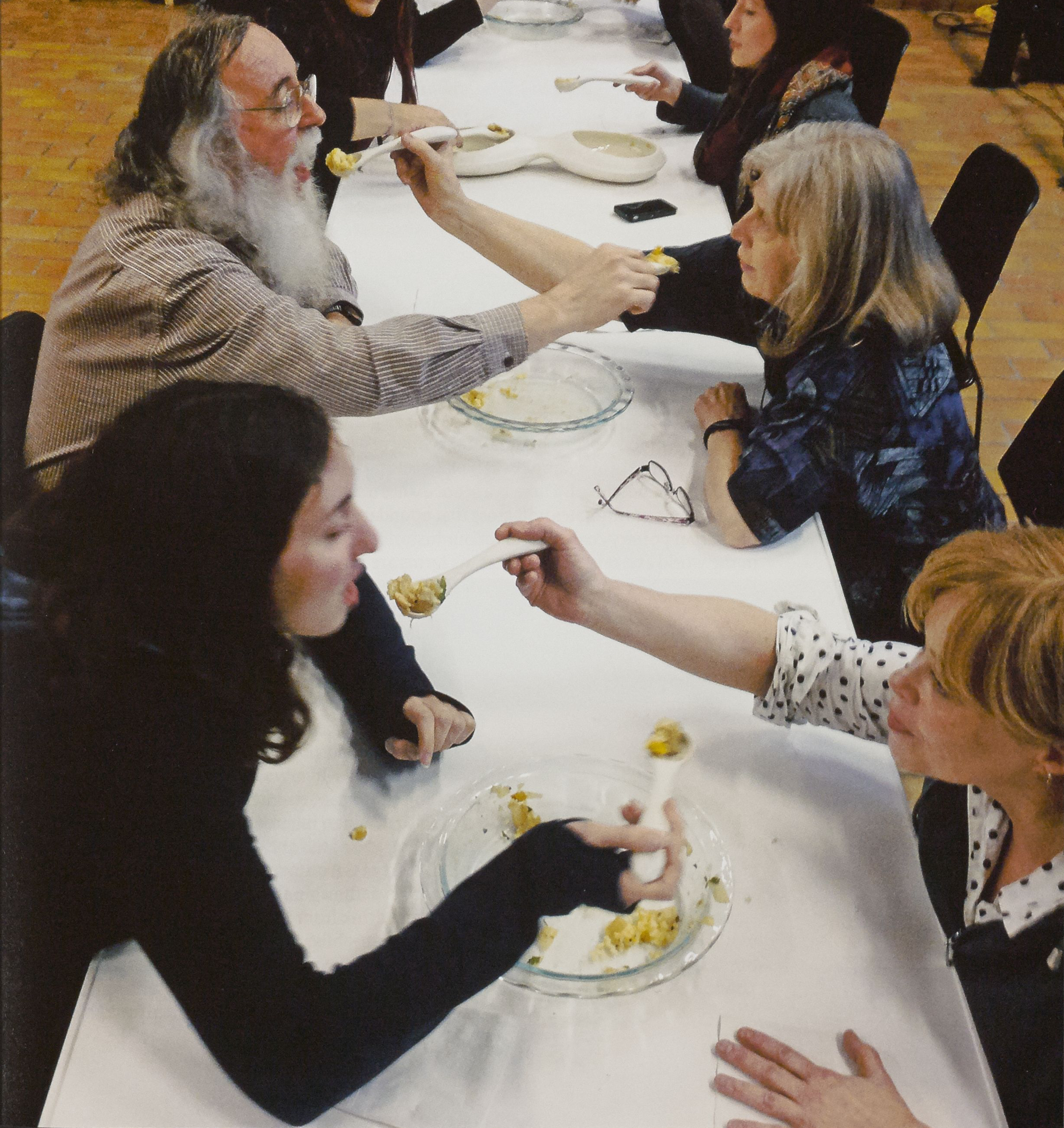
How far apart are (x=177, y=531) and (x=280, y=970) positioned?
33 centimetres

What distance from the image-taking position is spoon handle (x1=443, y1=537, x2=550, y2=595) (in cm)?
98

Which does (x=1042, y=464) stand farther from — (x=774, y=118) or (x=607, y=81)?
(x=607, y=81)

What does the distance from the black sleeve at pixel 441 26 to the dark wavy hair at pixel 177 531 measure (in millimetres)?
1947

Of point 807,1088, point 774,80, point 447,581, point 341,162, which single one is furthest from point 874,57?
point 807,1088

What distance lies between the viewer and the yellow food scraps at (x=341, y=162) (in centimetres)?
143

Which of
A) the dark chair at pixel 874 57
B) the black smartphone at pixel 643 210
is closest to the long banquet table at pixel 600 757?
the black smartphone at pixel 643 210

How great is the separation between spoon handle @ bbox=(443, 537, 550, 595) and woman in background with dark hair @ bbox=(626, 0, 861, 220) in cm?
80

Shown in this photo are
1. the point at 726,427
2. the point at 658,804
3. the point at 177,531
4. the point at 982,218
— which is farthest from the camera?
the point at 982,218

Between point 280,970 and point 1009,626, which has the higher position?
point 1009,626

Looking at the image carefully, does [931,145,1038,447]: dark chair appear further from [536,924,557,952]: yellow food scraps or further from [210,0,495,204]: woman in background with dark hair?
[536,924,557,952]: yellow food scraps

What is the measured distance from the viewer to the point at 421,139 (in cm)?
146

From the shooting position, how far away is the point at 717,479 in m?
1.20

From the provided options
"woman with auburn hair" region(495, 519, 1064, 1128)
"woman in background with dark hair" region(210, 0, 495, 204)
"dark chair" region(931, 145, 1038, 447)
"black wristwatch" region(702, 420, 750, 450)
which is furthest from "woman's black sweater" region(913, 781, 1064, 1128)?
"woman in background with dark hair" region(210, 0, 495, 204)

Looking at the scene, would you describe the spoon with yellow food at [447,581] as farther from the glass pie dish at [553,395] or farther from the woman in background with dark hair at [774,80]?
the woman in background with dark hair at [774,80]
